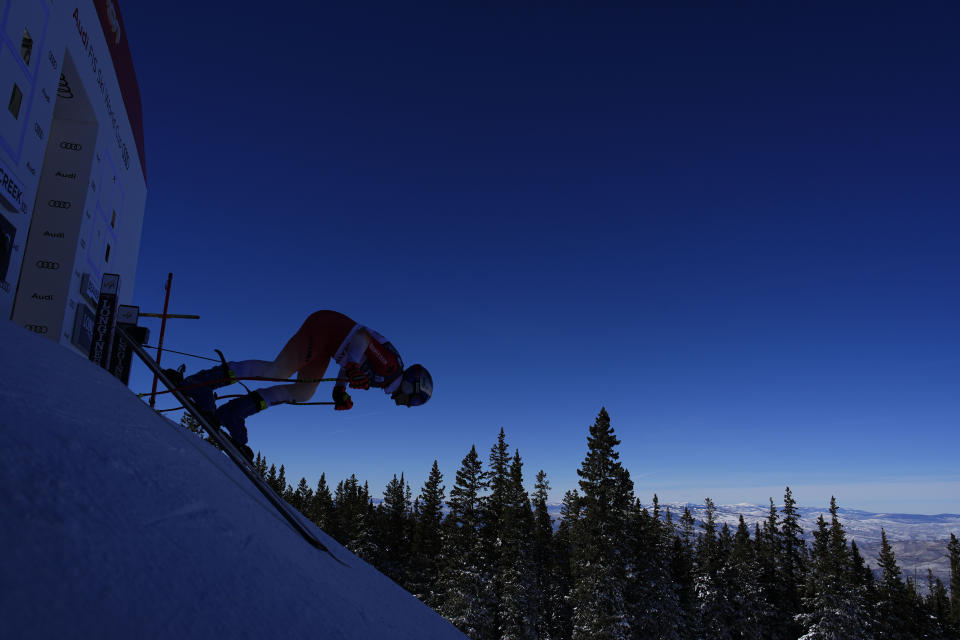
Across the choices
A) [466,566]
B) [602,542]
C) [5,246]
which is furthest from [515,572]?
[5,246]

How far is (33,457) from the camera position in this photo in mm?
1667

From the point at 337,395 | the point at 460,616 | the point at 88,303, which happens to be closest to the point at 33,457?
the point at 337,395

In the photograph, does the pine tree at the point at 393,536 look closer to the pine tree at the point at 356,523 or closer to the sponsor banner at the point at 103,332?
the pine tree at the point at 356,523

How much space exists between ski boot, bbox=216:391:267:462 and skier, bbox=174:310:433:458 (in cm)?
1

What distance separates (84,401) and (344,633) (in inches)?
68.2

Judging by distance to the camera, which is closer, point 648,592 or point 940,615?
point 648,592

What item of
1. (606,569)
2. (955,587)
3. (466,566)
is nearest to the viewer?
(606,569)

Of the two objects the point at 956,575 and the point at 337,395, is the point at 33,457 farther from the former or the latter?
the point at 956,575

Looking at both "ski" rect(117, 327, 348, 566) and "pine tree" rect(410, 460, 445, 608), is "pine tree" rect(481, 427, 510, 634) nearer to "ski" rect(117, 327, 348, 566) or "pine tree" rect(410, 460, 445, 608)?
"pine tree" rect(410, 460, 445, 608)

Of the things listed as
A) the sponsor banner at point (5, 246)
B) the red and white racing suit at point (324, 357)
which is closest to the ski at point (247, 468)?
the red and white racing suit at point (324, 357)

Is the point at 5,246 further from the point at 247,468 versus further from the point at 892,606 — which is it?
the point at 892,606

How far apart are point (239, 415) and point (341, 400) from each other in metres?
1.00

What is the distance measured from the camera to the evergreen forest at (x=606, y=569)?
3016 cm

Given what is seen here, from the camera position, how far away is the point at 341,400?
18.4 ft
